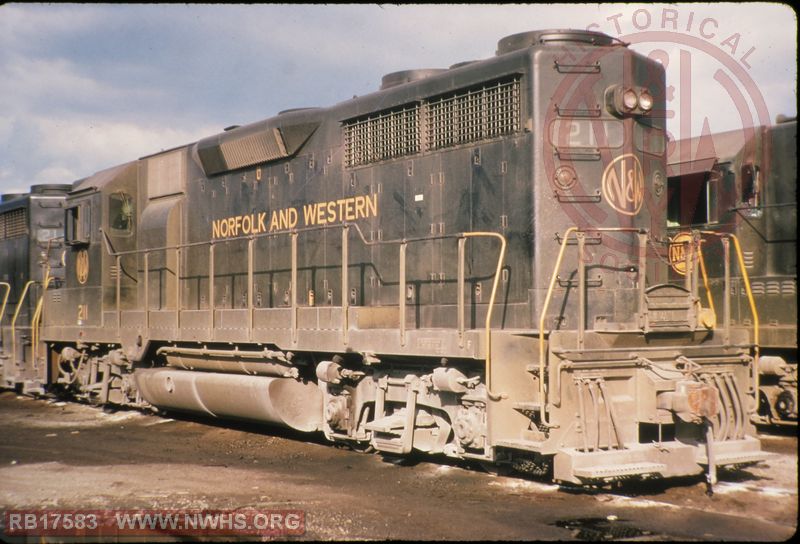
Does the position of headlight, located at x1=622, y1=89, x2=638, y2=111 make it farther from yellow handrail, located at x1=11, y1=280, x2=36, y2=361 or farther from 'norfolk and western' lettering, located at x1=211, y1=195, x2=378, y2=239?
yellow handrail, located at x1=11, y1=280, x2=36, y2=361

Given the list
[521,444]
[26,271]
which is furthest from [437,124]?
[26,271]

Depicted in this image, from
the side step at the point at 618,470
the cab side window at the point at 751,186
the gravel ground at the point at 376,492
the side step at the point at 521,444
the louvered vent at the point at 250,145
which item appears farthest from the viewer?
the cab side window at the point at 751,186

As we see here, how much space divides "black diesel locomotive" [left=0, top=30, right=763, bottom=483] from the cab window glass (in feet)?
9.36

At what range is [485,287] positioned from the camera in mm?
8164

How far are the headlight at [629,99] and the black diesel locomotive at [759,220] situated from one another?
117 inches

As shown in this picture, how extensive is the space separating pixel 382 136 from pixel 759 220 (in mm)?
5633

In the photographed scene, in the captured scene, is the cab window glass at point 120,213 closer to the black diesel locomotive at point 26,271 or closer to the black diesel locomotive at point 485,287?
the black diesel locomotive at point 26,271

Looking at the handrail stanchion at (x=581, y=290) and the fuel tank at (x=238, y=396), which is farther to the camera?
the fuel tank at (x=238, y=396)

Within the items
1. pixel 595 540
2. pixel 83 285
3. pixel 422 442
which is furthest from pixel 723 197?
pixel 83 285

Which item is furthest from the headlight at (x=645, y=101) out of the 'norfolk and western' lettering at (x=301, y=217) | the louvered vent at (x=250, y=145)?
the louvered vent at (x=250, y=145)

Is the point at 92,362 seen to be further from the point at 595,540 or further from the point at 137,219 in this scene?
the point at 595,540

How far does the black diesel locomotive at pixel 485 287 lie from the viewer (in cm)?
709

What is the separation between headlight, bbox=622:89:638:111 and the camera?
7.79m

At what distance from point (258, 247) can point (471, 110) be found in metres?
4.25
